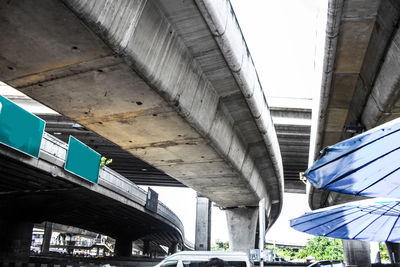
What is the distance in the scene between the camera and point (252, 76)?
8.78 metres

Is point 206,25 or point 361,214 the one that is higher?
point 206,25

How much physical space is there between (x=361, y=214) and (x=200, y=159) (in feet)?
16.0

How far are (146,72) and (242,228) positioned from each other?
15236mm

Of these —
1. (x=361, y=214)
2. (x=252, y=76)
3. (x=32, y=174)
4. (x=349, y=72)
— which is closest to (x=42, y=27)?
(x=252, y=76)

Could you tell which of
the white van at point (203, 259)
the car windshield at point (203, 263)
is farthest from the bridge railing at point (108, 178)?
the car windshield at point (203, 263)

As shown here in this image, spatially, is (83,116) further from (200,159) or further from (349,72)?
(349,72)

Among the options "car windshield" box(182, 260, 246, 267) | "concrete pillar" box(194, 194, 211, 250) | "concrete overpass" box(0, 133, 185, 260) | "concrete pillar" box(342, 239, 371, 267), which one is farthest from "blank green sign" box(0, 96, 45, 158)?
"concrete pillar" box(342, 239, 371, 267)

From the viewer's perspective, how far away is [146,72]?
575cm

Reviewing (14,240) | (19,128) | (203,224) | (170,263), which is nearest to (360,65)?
(170,263)

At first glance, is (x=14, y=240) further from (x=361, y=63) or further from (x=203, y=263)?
(x=361, y=63)

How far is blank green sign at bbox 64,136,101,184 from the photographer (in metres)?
14.5

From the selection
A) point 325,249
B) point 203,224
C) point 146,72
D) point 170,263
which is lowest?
point 170,263

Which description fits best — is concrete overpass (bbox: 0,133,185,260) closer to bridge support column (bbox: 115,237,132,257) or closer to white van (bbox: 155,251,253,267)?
white van (bbox: 155,251,253,267)

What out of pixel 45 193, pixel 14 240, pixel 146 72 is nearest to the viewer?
→ pixel 146 72
